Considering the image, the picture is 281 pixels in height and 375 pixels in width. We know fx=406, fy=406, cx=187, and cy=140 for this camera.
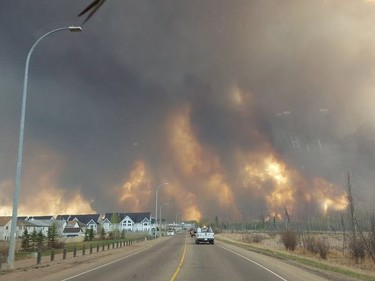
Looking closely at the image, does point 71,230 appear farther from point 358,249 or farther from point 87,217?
point 358,249

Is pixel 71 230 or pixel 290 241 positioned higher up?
pixel 71 230

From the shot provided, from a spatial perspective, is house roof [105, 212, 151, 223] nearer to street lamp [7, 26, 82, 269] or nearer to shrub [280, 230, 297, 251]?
shrub [280, 230, 297, 251]

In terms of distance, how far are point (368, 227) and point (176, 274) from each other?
723 inches

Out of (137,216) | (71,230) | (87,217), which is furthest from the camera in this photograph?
(137,216)

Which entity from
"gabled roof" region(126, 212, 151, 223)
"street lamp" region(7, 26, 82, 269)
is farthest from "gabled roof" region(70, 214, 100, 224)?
"street lamp" region(7, 26, 82, 269)

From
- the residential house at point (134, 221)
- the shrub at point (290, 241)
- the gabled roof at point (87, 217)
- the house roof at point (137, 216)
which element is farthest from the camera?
the house roof at point (137, 216)

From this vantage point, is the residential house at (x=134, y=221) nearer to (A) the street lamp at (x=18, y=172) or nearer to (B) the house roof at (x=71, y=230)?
(B) the house roof at (x=71, y=230)

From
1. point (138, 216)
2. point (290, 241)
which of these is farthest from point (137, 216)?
point (290, 241)

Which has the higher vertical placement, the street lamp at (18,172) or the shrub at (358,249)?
the street lamp at (18,172)

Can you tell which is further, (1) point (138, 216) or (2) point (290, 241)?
(1) point (138, 216)

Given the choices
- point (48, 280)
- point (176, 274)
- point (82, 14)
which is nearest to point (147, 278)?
point (176, 274)

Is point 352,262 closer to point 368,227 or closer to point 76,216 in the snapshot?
point 368,227

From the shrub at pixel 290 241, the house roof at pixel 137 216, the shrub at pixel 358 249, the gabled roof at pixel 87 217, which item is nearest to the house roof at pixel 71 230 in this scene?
the gabled roof at pixel 87 217

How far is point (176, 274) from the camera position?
57.1 feet
